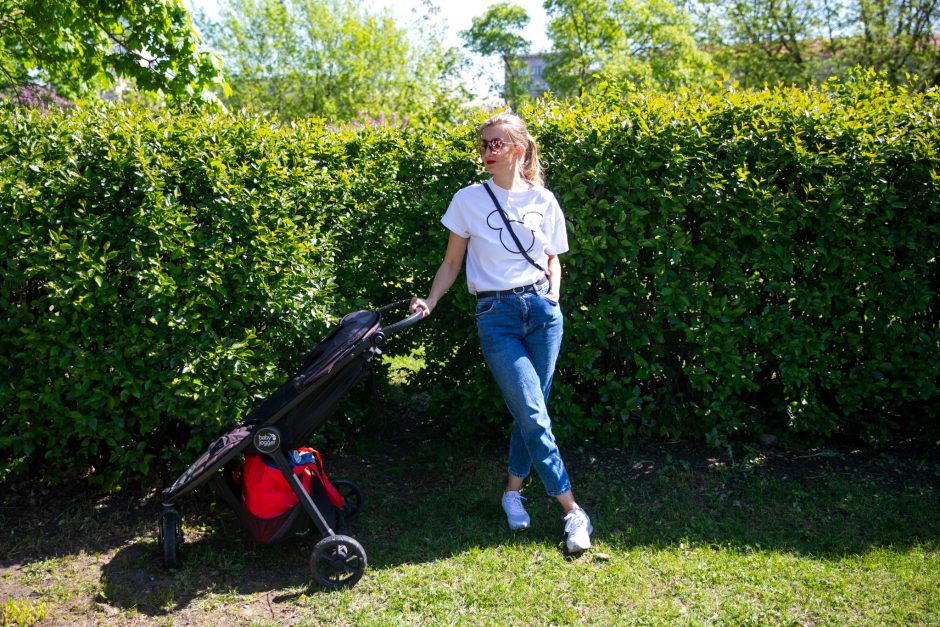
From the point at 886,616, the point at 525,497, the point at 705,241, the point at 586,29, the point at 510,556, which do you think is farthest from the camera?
the point at 586,29

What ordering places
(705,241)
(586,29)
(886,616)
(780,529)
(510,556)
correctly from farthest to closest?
(586,29) → (705,241) → (780,529) → (510,556) → (886,616)

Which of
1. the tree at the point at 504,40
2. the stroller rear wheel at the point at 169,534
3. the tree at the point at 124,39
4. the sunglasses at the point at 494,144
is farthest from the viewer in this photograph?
the tree at the point at 504,40

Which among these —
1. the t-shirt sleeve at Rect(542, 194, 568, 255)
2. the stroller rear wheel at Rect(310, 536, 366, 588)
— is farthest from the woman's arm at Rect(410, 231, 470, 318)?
the stroller rear wheel at Rect(310, 536, 366, 588)

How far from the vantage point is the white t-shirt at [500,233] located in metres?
3.78

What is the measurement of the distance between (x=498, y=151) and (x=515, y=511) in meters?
2.01

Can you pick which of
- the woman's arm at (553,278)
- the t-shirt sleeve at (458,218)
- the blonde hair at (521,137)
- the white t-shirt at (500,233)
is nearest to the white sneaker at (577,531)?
the woman's arm at (553,278)

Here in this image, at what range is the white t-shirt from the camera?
378 cm

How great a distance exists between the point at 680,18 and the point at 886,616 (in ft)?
79.9

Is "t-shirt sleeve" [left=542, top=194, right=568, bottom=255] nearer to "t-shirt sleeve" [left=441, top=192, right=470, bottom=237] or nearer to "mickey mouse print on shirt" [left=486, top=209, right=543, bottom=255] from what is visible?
"mickey mouse print on shirt" [left=486, top=209, right=543, bottom=255]

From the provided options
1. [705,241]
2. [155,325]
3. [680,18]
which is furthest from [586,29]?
[155,325]

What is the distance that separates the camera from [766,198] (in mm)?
4598

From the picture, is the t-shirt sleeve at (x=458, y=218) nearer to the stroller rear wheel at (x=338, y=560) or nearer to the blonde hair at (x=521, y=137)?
the blonde hair at (x=521, y=137)

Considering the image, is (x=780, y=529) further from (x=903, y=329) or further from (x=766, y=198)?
(x=766, y=198)

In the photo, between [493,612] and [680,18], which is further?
[680,18]
